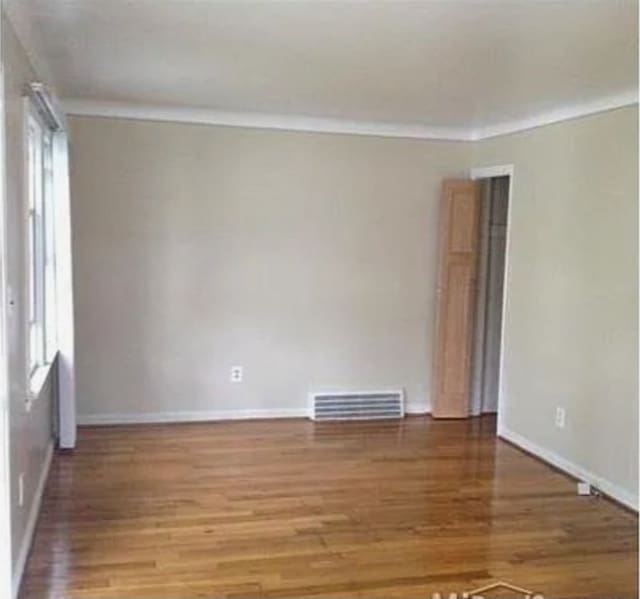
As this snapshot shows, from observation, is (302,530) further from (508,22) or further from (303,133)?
(303,133)

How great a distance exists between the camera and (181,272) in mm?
5570

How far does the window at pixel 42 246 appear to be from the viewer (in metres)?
4.19

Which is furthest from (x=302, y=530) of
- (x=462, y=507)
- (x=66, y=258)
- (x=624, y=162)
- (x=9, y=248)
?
(x=624, y=162)

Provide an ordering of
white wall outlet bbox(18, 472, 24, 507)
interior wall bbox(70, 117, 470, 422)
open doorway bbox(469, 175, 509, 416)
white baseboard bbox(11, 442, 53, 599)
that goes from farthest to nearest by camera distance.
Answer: open doorway bbox(469, 175, 509, 416) → interior wall bbox(70, 117, 470, 422) → white wall outlet bbox(18, 472, 24, 507) → white baseboard bbox(11, 442, 53, 599)

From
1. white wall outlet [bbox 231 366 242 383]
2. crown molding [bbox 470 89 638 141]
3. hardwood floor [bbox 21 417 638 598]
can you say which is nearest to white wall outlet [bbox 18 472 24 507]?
hardwood floor [bbox 21 417 638 598]

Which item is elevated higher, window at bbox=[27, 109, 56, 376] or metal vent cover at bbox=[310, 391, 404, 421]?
window at bbox=[27, 109, 56, 376]

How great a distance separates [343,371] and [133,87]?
2.60 m

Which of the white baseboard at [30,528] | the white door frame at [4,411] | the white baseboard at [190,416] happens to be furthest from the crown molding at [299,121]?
the white door frame at [4,411]

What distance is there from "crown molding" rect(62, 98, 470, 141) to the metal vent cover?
1.98 metres

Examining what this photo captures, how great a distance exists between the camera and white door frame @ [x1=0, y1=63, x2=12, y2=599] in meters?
2.65

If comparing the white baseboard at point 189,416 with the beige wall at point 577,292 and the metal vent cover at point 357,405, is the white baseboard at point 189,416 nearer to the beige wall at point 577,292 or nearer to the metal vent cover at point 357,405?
the metal vent cover at point 357,405

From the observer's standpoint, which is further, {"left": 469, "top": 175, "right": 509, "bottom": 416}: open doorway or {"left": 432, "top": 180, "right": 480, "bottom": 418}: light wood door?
{"left": 469, "top": 175, "right": 509, "bottom": 416}: open doorway

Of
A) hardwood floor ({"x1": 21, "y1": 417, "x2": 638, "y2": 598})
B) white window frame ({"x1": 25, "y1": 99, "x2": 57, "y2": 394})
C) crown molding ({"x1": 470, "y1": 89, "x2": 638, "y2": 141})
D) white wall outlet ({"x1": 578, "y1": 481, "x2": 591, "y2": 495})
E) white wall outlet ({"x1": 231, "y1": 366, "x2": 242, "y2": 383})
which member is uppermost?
crown molding ({"x1": 470, "y1": 89, "x2": 638, "y2": 141})

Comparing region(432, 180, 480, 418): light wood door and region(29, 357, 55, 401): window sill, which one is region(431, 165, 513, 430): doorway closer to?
region(432, 180, 480, 418): light wood door
